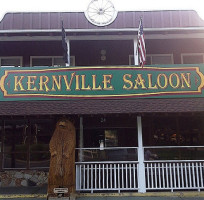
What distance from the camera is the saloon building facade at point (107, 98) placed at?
358 inches

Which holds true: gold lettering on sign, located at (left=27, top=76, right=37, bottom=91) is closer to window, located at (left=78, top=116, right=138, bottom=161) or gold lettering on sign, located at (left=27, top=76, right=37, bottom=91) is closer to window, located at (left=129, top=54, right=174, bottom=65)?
window, located at (left=78, top=116, right=138, bottom=161)

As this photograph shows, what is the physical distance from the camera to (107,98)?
9.15m

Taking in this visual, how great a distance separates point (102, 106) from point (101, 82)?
869 millimetres

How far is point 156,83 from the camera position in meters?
9.26

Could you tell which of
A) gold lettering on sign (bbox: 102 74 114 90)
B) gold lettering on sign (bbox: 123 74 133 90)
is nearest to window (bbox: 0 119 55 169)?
gold lettering on sign (bbox: 102 74 114 90)

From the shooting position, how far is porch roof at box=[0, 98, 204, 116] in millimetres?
8906

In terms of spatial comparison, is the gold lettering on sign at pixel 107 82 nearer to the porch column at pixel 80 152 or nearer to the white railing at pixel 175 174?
the porch column at pixel 80 152

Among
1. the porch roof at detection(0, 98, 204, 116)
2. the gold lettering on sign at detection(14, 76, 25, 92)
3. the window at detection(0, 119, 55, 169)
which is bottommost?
the window at detection(0, 119, 55, 169)

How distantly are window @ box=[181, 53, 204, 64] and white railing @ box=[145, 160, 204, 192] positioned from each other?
4795 millimetres

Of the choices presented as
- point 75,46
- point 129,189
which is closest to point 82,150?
point 129,189

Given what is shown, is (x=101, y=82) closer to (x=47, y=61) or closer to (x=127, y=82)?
(x=127, y=82)

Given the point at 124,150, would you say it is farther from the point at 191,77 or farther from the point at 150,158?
the point at 191,77

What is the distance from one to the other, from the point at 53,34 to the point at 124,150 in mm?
5275

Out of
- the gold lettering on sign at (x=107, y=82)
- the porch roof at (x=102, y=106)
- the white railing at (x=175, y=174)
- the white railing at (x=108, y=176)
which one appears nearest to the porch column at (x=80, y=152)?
the white railing at (x=108, y=176)
